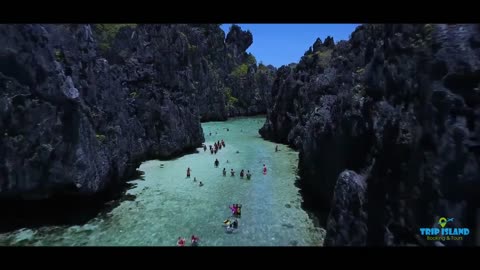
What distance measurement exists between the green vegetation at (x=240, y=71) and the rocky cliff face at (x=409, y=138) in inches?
4205

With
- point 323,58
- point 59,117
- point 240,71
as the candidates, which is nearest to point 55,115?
point 59,117

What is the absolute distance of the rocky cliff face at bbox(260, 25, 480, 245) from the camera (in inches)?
461

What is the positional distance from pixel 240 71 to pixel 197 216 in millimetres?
111923

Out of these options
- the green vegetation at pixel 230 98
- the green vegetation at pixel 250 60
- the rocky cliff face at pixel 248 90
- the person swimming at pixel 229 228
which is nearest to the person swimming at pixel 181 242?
the person swimming at pixel 229 228

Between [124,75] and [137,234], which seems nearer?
[137,234]

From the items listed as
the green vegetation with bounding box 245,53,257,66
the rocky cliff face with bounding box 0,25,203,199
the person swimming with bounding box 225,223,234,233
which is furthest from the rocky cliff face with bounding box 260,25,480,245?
the green vegetation with bounding box 245,53,257,66

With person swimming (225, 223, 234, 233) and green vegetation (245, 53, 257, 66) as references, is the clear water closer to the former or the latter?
person swimming (225, 223, 234, 233)

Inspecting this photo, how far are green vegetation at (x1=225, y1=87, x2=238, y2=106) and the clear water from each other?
3290 inches

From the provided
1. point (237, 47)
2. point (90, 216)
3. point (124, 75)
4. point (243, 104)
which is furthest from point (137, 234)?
point (237, 47)

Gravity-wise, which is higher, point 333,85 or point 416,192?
point 333,85
